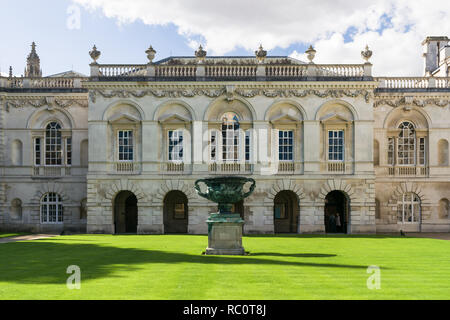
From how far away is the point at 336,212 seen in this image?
129 feet

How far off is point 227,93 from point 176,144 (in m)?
5.09

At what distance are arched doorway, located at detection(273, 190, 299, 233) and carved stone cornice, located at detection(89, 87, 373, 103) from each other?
755 centimetres

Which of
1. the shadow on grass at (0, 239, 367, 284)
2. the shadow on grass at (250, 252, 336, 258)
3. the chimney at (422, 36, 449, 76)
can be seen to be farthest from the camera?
the chimney at (422, 36, 449, 76)

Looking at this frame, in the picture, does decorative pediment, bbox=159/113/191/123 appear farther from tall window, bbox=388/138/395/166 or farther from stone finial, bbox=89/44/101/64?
tall window, bbox=388/138/395/166

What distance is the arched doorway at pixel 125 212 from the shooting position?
38.4 metres

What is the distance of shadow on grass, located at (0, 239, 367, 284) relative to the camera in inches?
585

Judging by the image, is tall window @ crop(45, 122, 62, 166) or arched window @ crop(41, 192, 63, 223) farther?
tall window @ crop(45, 122, 62, 166)

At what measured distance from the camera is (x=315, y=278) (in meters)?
14.1

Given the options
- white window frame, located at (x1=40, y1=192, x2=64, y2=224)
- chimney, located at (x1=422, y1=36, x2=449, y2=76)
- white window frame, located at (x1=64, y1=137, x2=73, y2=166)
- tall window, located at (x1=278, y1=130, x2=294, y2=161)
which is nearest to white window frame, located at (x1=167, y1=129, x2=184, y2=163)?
tall window, located at (x1=278, y1=130, x2=294, y2=161)

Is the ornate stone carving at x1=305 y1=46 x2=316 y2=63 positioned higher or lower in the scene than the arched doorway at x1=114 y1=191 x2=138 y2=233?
higher

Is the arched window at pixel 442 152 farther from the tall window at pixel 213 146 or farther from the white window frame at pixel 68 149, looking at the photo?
the white window frame at pixel 68 149

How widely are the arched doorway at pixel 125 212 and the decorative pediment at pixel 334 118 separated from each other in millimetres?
15312

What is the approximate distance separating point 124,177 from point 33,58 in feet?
76.1
